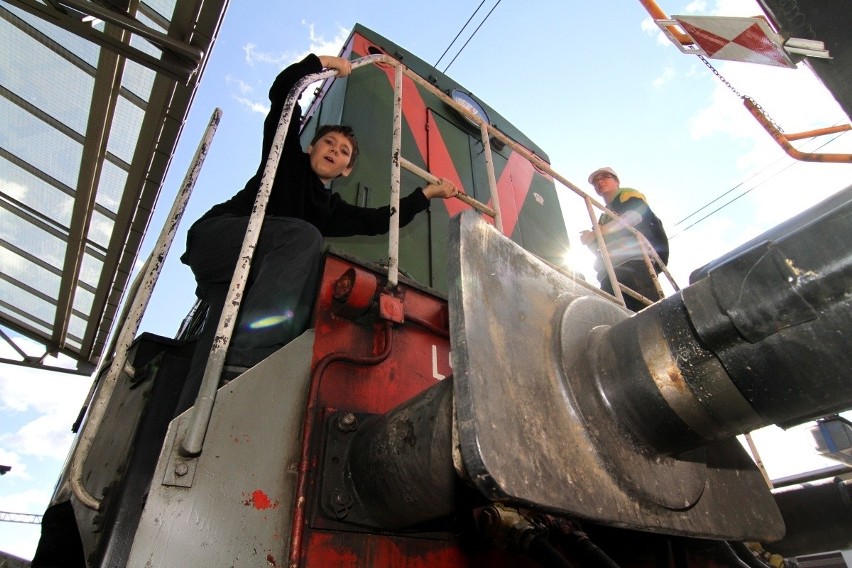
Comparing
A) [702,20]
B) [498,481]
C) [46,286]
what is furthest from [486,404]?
[46,286]

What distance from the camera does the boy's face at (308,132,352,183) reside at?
1.99 metres

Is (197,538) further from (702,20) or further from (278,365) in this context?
(702,20)

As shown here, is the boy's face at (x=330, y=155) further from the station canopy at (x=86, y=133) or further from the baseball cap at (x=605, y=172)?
the baseball cap at (x=605, y=172)

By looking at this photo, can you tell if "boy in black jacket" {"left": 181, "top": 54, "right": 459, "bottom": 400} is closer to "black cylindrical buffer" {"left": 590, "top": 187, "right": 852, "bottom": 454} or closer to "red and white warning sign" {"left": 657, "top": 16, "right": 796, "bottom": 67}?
"black cylindrical buffer" {"left": 590, "top": 187, "right": 852, "bottom": 454}

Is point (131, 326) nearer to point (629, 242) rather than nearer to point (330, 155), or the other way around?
point (330, 155)

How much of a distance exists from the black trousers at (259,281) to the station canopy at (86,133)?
173 cm

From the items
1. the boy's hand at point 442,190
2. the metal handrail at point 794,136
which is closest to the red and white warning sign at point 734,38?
the metal handrail at point 794,136

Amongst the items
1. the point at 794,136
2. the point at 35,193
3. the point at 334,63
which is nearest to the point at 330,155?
the point at 334,63

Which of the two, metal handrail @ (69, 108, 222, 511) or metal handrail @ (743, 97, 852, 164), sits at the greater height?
metal handrail @ (743, 97, 852, 164)

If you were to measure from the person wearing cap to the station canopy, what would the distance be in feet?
8.86

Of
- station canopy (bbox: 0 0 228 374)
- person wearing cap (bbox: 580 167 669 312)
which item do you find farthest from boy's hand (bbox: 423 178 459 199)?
station canopy (bbox: 0 0 228 374)

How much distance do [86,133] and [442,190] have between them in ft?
9.99

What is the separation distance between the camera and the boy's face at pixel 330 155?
1.99 meters

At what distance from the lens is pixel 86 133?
3.42 metres
